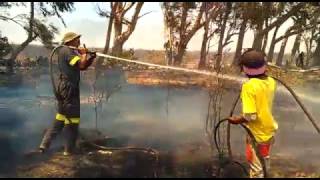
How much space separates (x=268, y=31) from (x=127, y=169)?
987cm

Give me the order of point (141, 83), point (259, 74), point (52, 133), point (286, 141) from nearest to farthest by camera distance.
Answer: point (259, 74) < point (52, 133) < point (286, 141) < point (141, 83)

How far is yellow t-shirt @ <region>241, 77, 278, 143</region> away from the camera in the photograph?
14.6ft

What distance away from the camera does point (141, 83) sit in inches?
489

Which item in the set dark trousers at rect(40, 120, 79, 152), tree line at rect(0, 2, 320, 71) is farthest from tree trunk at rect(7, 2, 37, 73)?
dark trousers at rect(40, 120, 79, 152)

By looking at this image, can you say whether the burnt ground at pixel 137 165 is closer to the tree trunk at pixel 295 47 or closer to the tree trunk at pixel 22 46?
the tree trunk at pixel 22 46

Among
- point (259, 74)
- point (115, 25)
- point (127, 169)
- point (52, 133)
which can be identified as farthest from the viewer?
point (115, 25)

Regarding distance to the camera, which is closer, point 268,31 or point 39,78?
point 39,78

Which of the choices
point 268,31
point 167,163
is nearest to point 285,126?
point 167,163

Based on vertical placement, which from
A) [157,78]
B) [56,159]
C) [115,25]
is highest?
[115,25]

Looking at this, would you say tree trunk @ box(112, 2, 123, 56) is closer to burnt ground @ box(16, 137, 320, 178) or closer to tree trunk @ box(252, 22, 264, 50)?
tree trunk @ box(252, 22, 264, 50)

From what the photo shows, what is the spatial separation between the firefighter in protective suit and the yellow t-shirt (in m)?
2.78

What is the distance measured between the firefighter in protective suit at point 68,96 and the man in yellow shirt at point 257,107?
107 inches

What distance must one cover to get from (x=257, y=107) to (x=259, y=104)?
4cm

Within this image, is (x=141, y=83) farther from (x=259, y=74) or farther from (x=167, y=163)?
(x=259, y=74)
